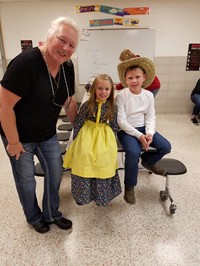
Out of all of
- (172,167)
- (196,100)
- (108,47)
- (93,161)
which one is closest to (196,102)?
(196,100)

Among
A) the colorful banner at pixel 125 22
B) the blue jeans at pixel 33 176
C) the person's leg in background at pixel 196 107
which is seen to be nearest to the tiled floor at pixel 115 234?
the blue jeans at pixel 33 176

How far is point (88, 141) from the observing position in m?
1.52

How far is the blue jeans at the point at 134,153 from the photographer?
5.46 feet

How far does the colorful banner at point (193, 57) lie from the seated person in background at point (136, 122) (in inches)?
109

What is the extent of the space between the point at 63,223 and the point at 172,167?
976mm

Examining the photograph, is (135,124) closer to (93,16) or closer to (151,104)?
(151,104)

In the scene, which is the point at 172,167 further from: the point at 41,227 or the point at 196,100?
the point at 196,100

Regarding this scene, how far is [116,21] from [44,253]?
387 centimetres

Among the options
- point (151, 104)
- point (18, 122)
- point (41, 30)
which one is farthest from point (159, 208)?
point (41, 30)

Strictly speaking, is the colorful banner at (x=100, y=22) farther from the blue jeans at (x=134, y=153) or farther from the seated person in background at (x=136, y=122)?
the blue jeans at (x=134, y=153)

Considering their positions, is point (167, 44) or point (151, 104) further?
point (167, 44)

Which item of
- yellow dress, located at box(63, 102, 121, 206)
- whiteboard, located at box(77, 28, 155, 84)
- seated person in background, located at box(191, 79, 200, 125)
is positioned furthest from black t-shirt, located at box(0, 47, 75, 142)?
seated person in background, located at box(191, 79, 200, 125)

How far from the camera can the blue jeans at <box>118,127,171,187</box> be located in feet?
5.46

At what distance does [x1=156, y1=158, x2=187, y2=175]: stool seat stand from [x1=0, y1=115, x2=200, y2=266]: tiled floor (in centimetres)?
34
